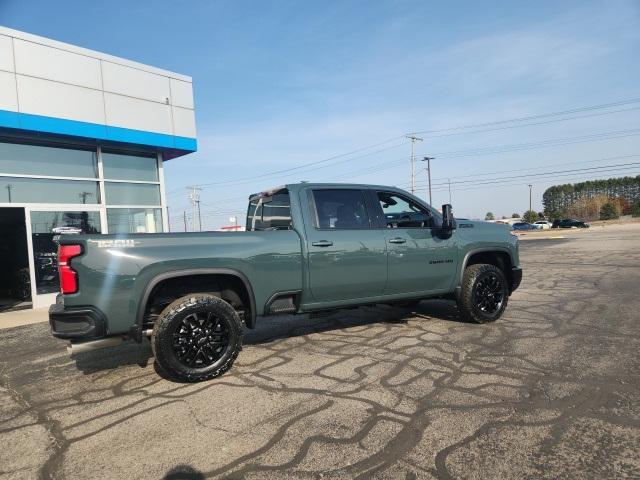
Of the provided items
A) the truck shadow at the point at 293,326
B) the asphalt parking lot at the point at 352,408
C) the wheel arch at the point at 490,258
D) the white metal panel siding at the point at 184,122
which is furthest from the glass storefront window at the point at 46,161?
the wheel arch at the point at 490,258

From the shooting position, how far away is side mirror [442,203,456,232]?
5484mm

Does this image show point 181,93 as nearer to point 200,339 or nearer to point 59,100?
point 59,100

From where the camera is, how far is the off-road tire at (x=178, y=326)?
155 inches

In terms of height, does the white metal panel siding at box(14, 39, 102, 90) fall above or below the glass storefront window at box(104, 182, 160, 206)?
above

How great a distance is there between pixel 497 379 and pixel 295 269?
2.19 metres

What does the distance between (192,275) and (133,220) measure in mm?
8225

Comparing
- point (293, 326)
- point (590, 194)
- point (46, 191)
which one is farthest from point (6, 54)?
point (590, 194)

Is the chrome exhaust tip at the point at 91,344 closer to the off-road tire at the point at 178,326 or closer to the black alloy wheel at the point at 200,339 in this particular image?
the off-road tire at the point at 178,326

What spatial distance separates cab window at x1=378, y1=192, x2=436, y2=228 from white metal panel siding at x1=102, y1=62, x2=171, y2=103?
795 cm

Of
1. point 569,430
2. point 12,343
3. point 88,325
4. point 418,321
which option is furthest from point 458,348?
point 12,343

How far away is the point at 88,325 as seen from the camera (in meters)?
3.76

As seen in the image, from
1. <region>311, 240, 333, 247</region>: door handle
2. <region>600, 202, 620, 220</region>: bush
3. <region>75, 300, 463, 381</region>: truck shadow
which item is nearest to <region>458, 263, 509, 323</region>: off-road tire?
<region>75, 300, 463, 381</region>: truck shadow

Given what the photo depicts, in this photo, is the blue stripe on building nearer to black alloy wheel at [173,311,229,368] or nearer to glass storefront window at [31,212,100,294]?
glass storefront window at [31,212,100,294]

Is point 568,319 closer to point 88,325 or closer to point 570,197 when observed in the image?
point 88,325
